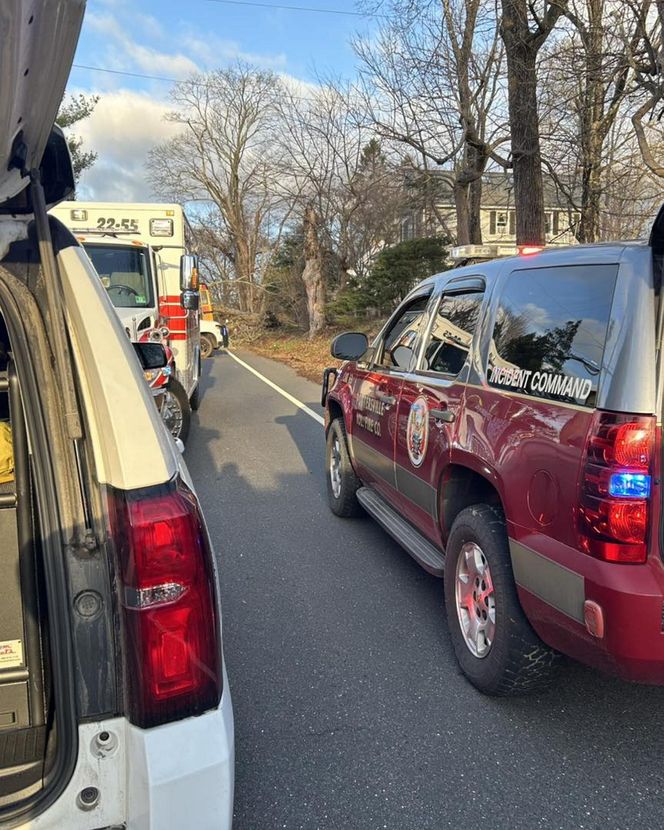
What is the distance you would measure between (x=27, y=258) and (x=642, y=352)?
1965 mm

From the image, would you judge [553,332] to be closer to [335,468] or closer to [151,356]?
[151,356]

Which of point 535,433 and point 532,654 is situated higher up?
point 535,433

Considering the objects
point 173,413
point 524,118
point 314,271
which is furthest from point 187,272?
point 314,271

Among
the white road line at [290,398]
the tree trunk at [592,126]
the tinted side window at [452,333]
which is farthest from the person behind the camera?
the white road line at [290,398]

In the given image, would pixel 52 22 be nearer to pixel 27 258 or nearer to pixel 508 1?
pixel 27 258

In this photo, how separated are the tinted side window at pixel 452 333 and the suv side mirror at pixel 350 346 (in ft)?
3.64

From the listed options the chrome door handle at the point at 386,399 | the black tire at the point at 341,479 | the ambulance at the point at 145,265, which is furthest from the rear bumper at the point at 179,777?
the ambulance at the point at 145,265

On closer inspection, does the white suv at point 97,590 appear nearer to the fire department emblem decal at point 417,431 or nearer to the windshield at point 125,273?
the fire department emblem decal at point 417,431

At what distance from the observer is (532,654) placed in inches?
108

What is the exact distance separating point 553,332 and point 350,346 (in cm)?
242

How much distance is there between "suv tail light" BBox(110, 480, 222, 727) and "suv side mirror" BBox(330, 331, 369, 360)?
3.42 m

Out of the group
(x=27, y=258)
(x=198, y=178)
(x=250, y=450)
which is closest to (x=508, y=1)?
(x=250, y=450)

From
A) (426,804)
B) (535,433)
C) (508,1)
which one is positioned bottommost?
(426,804)

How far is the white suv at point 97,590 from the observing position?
1.51 metres
